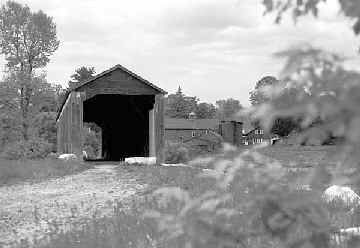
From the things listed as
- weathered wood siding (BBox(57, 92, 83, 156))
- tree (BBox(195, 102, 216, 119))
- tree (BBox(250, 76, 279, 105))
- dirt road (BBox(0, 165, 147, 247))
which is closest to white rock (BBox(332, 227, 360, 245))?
tree (BBox(250, 76, 279, 105))

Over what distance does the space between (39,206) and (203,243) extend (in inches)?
413

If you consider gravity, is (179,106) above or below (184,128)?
above

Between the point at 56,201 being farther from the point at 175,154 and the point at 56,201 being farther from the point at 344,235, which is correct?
the point at 175,154

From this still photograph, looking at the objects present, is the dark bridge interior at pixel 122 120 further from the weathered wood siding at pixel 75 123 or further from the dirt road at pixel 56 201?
the dirt road at pixel 56 201

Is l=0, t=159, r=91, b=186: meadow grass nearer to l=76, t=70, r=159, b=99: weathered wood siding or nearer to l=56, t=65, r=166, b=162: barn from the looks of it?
l=56, t=65, r=166, b=162: barn

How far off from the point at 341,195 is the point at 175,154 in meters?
24.4

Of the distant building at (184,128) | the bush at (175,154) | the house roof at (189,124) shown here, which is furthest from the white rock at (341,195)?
the house roof at (189,124)

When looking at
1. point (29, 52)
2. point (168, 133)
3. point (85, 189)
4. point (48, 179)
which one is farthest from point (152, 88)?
point (168, 133)

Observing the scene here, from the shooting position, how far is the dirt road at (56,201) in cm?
982

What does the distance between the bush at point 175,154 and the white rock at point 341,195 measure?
77.2ft

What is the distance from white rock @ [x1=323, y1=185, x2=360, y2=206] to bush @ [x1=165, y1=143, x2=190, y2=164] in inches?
927

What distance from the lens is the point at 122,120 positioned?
43469 mm

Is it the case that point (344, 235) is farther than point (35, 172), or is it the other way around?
point (35, 172)

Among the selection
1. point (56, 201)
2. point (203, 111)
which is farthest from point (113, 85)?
point (203, 111)
